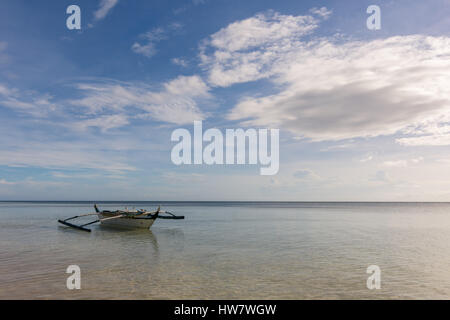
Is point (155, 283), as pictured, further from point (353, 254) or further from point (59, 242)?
point (59, 242)

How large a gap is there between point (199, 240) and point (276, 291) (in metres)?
12.5

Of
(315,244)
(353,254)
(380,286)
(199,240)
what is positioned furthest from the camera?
(199,240)

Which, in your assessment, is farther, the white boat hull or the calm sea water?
the white boat hull

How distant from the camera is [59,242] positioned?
20641mm

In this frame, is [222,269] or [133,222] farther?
[133,222]

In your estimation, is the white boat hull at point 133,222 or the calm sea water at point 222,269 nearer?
the calm sea water at point 222,269

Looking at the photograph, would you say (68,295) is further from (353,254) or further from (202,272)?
(353,254)

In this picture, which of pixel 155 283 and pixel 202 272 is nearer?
pixel 155 283

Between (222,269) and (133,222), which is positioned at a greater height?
(222,269)
